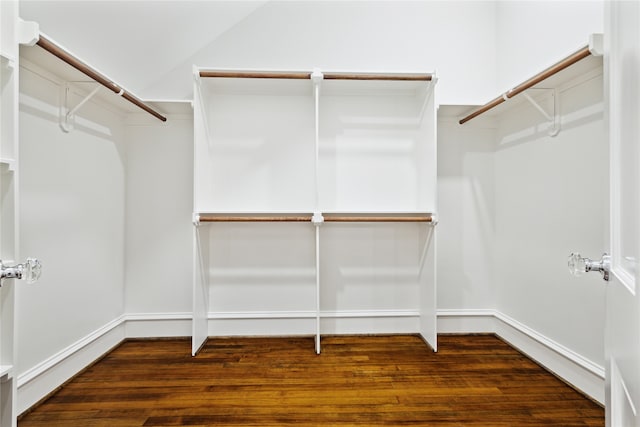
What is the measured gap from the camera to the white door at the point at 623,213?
57cm

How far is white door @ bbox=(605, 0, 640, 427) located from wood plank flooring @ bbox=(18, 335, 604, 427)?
3.22 ft

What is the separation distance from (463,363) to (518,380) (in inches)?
11.7

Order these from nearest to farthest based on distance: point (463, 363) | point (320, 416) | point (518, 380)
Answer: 1. point (320, 416)
2. point (518, 380)
3. point (463, 363)

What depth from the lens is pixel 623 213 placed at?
0.67m

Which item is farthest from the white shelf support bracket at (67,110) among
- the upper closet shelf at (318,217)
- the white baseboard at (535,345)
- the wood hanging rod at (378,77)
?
the white baseboard at (535,345)

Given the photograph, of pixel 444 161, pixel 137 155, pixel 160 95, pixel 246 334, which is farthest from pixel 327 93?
pixel 246 334

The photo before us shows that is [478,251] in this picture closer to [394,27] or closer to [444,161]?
[444,161]

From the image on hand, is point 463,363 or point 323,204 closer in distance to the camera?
point 463,363

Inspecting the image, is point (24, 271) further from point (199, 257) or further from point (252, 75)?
point (252, 75)

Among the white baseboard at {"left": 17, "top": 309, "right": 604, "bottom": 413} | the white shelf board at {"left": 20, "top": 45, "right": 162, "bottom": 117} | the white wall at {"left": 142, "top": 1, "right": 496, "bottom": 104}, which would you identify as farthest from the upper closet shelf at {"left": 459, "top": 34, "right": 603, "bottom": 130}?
the white shelf board at {"left": 20, "top": 45, "right": 162, "bottom": 117}

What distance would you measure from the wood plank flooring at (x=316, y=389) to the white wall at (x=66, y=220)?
1.14 feet

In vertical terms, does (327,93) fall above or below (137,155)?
above

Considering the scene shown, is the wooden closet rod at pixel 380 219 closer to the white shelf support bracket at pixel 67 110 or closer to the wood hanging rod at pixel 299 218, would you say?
the wood hanging rod at pixel 299 218

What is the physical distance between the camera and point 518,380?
186 cm
